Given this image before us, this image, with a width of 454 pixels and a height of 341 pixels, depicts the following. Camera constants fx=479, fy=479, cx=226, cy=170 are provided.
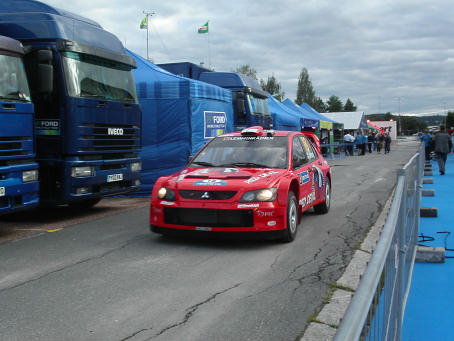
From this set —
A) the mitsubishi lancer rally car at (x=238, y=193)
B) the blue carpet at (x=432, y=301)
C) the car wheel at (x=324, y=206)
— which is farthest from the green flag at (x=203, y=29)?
the blue carpet at (x=432, y=301)

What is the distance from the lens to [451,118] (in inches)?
5517

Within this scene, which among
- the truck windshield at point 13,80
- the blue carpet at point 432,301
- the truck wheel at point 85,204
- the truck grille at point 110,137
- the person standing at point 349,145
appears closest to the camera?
the blue carpet at point 432,301

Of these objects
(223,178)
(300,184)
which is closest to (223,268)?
(223,178)

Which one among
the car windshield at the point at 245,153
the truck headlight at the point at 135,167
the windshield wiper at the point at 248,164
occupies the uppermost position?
the car windshield at the point at 245,153

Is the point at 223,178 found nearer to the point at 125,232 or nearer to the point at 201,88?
the point at 125,232

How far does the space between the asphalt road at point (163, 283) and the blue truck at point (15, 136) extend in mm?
675

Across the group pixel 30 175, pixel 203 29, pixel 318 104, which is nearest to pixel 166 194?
pixel 30 175

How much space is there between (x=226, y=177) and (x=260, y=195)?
555 mm

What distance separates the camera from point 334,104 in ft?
529

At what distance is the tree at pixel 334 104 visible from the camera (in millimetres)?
160000

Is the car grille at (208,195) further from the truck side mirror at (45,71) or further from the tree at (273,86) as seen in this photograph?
the tree at (273,86)

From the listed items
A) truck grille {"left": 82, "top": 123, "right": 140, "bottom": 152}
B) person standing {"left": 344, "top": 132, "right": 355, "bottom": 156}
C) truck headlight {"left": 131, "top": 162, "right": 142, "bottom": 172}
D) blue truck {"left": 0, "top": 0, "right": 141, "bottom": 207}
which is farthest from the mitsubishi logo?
person standing {"left": 344, "top": 132, "right": 355, "bottom": 156}

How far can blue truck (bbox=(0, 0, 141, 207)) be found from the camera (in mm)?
8055

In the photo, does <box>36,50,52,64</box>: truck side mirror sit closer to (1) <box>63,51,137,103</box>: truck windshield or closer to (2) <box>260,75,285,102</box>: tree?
(1) <box>63,51,137,103</box>: truck windshield
